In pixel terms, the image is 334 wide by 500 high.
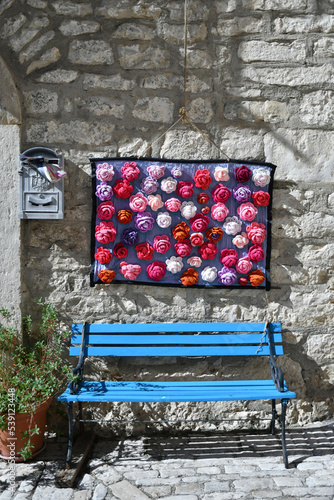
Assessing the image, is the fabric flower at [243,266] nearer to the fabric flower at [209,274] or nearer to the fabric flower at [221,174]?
the fabric flower at [209,274]

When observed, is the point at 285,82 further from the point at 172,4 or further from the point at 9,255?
the point at 9,255

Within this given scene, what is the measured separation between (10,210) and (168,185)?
45.3 inches

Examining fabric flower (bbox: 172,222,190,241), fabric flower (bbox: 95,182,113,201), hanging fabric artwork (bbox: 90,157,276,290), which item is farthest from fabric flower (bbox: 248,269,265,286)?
fabric flower (bbox: 95,182,113,201)

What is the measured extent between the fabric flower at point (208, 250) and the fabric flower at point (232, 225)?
151 millimetres

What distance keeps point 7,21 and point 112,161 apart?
1254 millimetres

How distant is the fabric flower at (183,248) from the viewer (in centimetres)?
320

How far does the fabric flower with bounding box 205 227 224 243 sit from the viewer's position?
127 inches

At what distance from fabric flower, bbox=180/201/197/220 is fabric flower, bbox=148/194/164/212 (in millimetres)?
157

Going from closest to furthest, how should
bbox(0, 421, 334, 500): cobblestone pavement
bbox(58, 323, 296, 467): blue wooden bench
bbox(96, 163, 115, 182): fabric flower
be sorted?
bbox(0, 421, 334, 500): cobblestone pavement < bbox(58, 323, 296, 467): blue wooden bench < bbox(96, 163, 115, 182): fabric flower

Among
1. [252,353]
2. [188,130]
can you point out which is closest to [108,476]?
[252,353]

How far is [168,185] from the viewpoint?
10.5 feet

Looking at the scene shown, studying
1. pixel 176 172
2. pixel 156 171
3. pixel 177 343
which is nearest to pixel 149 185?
pixel 156 171

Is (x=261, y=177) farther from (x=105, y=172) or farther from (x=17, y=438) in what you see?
(x=17, y=438)

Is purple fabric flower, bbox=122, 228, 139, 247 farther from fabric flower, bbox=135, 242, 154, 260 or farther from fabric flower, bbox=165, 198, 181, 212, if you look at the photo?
fabric flower, bbox=165, 198, 181, 212
